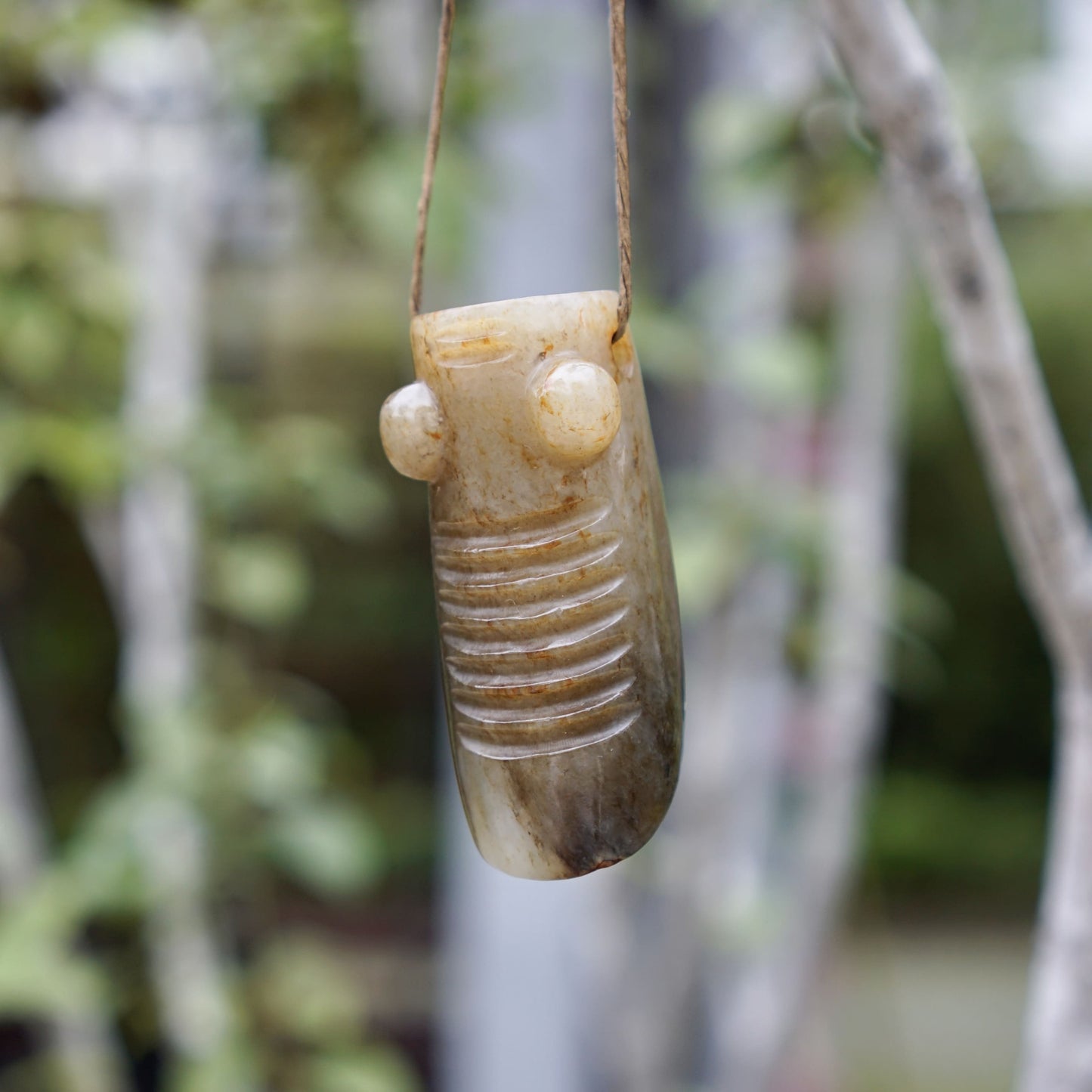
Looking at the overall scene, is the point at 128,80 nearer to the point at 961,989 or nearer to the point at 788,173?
the point at 788,173

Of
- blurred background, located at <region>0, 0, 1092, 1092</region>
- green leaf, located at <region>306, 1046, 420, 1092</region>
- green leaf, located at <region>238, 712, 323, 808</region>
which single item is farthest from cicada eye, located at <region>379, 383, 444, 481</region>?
green leaf, located at <region>306, 1046, 420, 1092</region>

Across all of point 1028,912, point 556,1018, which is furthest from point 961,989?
point 556,1018

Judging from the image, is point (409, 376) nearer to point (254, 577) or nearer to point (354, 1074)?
point (254, 577)

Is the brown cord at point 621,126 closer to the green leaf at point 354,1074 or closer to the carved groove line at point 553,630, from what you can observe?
the carved groove line at point 553,630

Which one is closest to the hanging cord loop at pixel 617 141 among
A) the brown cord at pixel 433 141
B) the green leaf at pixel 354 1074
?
the brown cord at pixel 433 141

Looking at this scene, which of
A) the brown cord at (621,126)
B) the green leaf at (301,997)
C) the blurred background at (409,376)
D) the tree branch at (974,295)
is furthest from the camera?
the green leaf at (301,997)

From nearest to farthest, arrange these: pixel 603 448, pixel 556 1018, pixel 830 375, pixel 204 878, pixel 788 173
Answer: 1. pixel 603 448
2. pixel 788 173
3. pixel 204 878
4. pixel 830 375
5. pixel 556 1018

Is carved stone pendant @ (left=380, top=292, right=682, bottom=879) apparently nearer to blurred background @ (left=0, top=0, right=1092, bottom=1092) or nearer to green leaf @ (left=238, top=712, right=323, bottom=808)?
blurred background @ (left=0, top=0, right=1092, bottom=1092)
